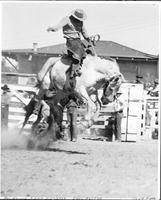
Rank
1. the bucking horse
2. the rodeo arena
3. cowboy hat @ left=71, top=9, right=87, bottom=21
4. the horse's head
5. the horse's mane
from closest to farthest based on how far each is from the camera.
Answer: the rodeo arena < cowboy hat @ left=71, top=9, right=87, bottom=21 < the bucking horse < the horse's mane < the horse's head

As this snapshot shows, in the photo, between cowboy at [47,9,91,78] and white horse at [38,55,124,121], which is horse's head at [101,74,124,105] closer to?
white horse at [38,55,124,121]

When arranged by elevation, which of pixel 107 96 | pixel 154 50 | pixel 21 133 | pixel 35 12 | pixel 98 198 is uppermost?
pixel 35 12

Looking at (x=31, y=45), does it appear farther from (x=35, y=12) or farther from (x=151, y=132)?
(x=151, y=132)

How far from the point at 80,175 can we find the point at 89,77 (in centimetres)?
249

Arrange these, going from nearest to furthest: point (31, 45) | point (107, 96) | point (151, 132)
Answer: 1. point (31, 45)
2. point (107, 96)
3. point (151, 132)

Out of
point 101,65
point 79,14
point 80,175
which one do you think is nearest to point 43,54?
point 101,65

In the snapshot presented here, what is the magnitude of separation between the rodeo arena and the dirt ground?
0.04 ft

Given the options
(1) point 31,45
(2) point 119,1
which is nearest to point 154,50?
(2) point 119,1

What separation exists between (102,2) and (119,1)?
0.77ft

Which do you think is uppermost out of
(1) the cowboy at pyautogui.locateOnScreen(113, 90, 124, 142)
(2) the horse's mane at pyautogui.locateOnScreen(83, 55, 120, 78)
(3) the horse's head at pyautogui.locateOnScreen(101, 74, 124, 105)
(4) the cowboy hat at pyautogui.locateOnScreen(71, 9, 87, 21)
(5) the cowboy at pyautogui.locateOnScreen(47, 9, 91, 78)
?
(4) the cowboy hat at pyautogui.locateOnScreen(71, 9, 87, 21)

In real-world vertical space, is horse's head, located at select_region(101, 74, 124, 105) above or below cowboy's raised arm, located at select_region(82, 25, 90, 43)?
below

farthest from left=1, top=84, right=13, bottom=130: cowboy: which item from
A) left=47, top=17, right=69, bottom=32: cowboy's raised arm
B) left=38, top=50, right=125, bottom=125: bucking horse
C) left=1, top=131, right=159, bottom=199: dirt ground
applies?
left=47, top=17, right=69, bottom=32: cowboy's raised arm

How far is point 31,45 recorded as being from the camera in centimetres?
826

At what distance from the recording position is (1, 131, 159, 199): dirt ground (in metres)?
6.23
